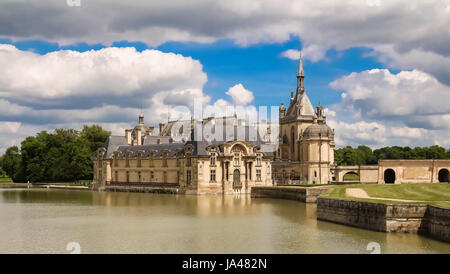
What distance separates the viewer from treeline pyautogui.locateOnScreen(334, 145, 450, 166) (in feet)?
375

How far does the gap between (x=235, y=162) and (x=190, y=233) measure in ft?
120

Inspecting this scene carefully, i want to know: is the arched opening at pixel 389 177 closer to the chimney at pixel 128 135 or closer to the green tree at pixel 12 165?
the chimney at pixel 128 135

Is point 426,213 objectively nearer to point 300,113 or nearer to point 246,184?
point 246,184

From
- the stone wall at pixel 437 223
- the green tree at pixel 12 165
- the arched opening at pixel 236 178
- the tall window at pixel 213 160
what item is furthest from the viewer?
the green tree at pixel 12 165

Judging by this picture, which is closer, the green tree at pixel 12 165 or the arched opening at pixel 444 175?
the arched opening at pixel 444 175

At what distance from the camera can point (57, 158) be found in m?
89.4

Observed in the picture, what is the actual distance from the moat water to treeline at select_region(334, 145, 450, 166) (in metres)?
80.5

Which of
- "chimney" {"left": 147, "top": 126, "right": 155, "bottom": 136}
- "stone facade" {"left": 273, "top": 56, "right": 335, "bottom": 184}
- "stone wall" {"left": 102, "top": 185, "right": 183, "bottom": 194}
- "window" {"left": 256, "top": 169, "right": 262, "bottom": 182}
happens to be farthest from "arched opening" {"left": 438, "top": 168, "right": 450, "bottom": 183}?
"chimney" {"left": 147, "top": 126, "right": 155, "bottom": 136}

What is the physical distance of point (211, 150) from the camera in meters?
63.1

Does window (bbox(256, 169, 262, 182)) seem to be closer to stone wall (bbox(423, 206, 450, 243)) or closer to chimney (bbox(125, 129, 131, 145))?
chimney (bbox(125, 129, 131, 145))

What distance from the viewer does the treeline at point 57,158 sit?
89.6 meters

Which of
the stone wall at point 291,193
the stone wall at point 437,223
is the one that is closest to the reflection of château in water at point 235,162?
the stone wall at point 291,193

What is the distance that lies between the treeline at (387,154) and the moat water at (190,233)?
8048cm

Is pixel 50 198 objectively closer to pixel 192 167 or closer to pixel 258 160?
pixel 192 167
